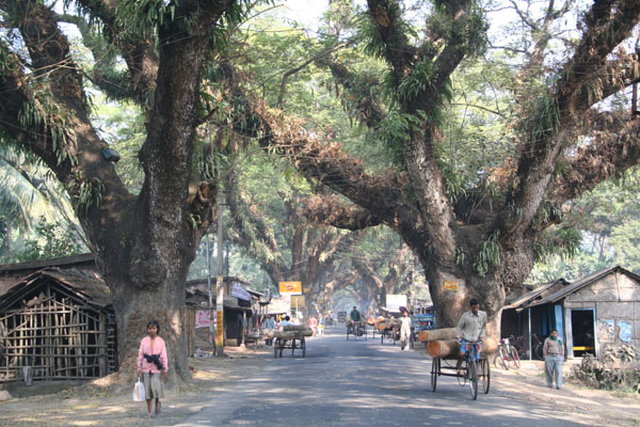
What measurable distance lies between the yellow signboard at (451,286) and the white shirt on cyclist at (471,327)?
9134mm

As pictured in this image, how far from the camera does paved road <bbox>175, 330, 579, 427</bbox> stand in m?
9.45

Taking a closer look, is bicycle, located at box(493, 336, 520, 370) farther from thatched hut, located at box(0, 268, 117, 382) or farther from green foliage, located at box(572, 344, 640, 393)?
thatched hut, located at box(0, 268, 117, 382)

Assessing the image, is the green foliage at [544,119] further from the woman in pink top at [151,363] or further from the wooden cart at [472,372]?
the woman in pink top at [151,363]

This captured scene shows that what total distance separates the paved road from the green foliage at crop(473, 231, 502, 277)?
535cm

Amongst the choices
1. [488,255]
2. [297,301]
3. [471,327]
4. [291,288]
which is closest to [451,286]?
[488,255]

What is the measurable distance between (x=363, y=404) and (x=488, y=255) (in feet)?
37.1

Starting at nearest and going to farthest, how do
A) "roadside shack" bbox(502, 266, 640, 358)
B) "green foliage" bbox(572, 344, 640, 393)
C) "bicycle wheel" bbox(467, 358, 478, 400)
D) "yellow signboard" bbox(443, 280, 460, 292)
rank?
"bicycle wheel" bbox(467, 358, 478, 400), "green foliage" bbox(572, 344, 640, 393), "yellow signboard" bbox(443, 280, 460, 292), "roadside shack" bbox(502, 266, 640, 358)

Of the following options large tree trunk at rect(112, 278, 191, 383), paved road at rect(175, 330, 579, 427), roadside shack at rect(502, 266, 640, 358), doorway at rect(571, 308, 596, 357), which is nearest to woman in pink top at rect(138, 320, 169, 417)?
paved road at rect(175, 330, 579, 427)

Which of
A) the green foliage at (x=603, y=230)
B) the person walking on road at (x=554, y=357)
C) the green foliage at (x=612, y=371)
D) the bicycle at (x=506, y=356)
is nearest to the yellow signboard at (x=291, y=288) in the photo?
the green foliage at (x=603, y=230)

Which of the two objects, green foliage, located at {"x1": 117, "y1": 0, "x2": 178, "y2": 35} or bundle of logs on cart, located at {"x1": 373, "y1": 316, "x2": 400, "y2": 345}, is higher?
green foliage, located at {"x1": 117, "y1": 0, "x2": 178, "y2": 35}

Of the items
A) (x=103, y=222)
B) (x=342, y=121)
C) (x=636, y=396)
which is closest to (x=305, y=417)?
(x=103, y=222)

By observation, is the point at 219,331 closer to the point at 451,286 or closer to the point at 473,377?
the point at 451,286

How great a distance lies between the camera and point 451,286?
857 inches

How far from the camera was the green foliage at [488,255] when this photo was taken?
836 inches
